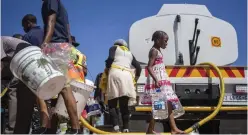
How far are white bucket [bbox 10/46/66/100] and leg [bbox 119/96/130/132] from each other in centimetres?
218

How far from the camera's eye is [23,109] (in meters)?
3.61

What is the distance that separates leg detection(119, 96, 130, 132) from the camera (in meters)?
5.53

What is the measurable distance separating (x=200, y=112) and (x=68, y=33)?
8.83 ft

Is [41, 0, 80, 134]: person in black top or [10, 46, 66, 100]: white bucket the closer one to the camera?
[10, 46, 66, 100]: white bucket

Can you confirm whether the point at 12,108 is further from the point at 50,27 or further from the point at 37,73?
the point at 37,73

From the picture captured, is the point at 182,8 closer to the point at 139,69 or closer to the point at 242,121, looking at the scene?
the point at 139,69

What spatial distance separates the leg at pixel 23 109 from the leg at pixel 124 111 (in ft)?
6.83

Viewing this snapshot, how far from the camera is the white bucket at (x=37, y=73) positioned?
129 inches

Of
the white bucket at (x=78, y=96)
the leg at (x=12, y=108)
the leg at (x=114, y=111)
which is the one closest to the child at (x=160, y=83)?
the leg at (x=114, y=111)

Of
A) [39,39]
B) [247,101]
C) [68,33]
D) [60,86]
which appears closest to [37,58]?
[60,86]

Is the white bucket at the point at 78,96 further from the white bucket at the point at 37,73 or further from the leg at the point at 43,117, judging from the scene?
the white bucket at the point at 37,73

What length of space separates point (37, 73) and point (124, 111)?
248cm

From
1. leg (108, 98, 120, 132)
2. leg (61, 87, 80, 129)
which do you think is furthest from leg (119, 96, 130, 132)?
leg (61, 87, 80, 129)

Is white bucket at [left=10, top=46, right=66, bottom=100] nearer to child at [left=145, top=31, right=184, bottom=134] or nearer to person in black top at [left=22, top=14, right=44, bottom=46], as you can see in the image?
person in black top at [left=22, top=14, right=44, bottom=46]
